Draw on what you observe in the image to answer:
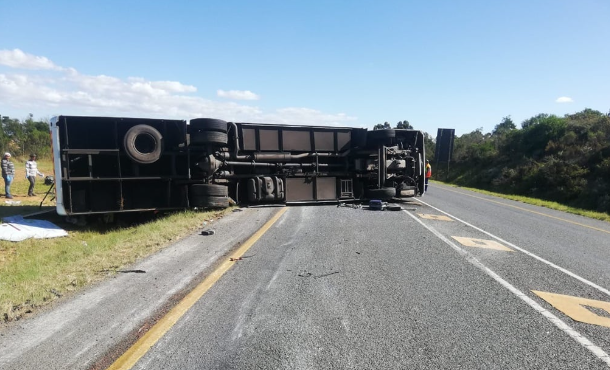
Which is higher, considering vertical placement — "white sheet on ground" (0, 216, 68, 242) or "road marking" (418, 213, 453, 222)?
"white sheet on ground" (0, 216, 68, 242)

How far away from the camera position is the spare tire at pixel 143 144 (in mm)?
9633

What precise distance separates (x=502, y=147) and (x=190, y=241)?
41899 millimetres

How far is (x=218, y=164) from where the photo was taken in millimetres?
10945

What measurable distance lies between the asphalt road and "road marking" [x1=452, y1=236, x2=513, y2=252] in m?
0.05

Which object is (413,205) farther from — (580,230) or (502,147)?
(502,147)

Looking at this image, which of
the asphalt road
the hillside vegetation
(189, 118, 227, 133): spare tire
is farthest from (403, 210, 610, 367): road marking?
the hillside vegetation

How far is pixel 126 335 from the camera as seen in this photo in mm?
3365

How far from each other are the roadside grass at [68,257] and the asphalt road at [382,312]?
0.59 metres

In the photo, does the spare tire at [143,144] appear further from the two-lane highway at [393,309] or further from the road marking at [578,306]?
the road marking at [578,306]

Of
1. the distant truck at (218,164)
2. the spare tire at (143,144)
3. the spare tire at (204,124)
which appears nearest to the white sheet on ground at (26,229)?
the distant truck at (218,164)

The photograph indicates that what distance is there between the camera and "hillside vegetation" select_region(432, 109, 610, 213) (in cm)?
2397

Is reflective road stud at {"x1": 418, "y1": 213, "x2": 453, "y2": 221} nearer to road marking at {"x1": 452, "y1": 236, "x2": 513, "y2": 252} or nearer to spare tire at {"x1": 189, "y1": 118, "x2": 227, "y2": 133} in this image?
road marking at {"x1": 452, "y1": 236, "x2": 513, "y2": 252}

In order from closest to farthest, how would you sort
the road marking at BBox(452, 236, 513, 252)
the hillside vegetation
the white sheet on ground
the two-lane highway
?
the two-lane highway → the road marking at BBox(452, 236, 513, 252) → the white sheet on ground → the hillside vegetation

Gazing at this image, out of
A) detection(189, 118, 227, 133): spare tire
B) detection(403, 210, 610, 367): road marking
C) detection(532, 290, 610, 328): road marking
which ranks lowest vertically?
detection(532, 290, 610, 328): road marking
